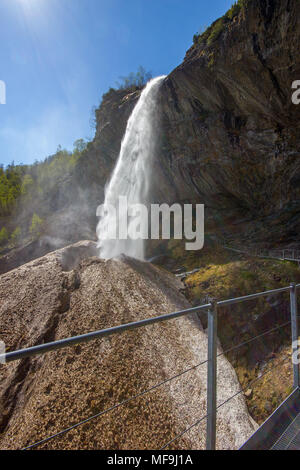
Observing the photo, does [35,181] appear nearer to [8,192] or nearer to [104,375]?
[8,192]

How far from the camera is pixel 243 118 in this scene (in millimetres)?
14016

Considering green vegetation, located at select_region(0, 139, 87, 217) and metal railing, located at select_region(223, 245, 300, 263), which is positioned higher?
green vegetation, located at select_region(0, 139, 87, 217)

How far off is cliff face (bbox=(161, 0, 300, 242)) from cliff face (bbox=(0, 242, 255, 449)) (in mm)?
10359

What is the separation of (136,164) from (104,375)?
1822 cm

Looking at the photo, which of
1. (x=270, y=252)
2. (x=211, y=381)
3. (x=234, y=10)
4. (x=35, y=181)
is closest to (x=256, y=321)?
(x=211, y=381)

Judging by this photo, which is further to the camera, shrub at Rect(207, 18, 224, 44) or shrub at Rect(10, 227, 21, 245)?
shrub at Rect(10, 227, 21, 245)

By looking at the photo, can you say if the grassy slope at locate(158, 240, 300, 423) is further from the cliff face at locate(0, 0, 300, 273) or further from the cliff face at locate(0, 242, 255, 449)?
the cliff face at locate(0, 0, 300, 273)

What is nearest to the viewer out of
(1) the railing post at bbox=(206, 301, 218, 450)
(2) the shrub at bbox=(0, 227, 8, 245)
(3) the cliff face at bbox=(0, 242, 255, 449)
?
(1) the railing post at bbox=(206, 301, 218, 450)

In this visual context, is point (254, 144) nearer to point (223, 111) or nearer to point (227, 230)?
point (223, 111)

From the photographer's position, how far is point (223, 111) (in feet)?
48.5

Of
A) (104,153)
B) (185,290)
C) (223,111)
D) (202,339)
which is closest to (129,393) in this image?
(202,339)

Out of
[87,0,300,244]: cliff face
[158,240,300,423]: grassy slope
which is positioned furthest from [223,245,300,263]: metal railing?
[158,240,300,423]: grassy slope

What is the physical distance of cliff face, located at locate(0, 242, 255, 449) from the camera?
364 cm

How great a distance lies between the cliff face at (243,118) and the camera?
10.4m
